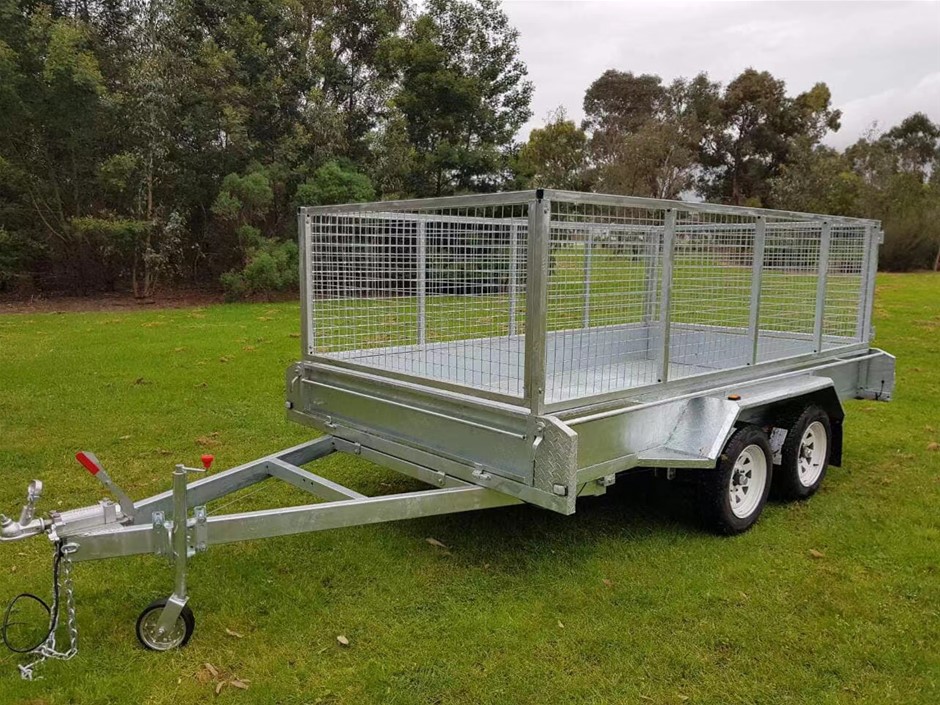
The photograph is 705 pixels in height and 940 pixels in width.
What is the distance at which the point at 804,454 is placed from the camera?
16.9ft

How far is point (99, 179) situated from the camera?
16828 mm

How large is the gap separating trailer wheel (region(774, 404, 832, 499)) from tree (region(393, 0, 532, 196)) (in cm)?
1560

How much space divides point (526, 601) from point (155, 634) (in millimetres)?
1723

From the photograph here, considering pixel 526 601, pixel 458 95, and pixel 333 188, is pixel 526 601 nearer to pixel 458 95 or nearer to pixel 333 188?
pixel 333 188

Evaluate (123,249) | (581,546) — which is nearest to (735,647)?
(581,546)

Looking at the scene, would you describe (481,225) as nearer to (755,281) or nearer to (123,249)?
(755,281)

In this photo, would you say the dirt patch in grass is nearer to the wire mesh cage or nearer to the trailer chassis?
the wire mesh cage

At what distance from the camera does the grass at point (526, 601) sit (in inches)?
120

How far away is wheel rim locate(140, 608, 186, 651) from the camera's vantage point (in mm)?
3246

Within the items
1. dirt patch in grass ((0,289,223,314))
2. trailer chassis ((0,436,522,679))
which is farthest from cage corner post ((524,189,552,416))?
dirt patch in grass ((0,289,223,314))

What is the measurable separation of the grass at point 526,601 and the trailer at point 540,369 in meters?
0.27

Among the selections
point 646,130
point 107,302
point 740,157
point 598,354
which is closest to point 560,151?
point 646,130

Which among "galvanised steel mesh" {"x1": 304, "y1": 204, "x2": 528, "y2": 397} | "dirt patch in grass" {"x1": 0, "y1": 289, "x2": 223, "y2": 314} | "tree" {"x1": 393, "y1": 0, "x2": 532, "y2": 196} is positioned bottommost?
"dirt patch in grass" {"x1": 0, "y1": 289, "x2": 223, "y2": 314}

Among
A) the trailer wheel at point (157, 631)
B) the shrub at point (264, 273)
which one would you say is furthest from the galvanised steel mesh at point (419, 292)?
the shrub at point (264, 273)
